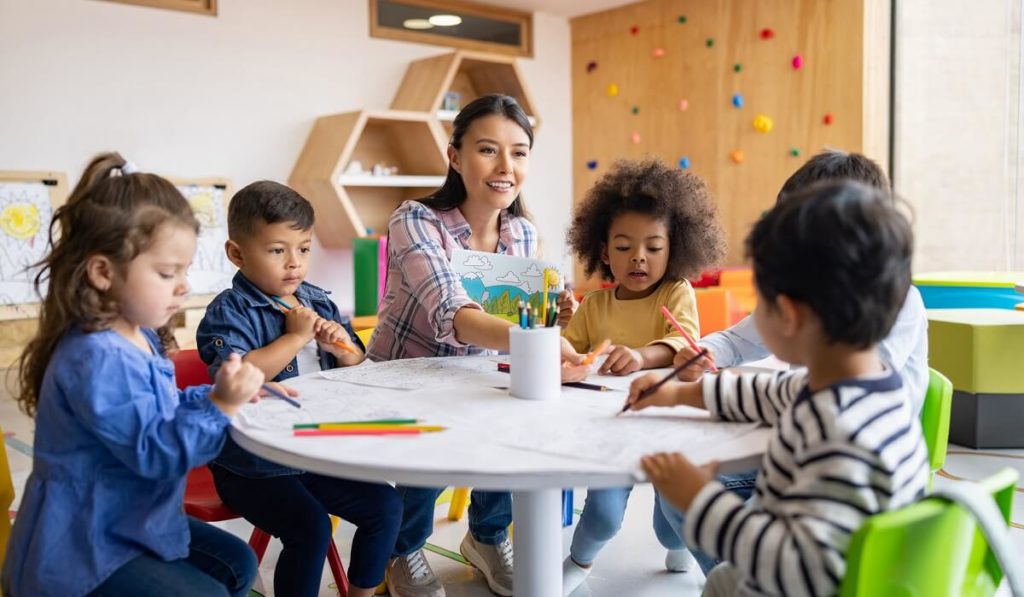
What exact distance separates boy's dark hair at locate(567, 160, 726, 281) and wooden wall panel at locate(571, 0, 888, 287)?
136 inches

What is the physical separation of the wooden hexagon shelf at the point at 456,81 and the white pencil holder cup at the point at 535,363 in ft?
12.5

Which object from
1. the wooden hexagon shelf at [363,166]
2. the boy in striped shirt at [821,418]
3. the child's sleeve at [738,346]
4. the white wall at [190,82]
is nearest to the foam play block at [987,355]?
the child's sleeve at [738,346]

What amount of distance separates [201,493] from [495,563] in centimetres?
72

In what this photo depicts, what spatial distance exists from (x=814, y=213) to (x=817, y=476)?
293 mm

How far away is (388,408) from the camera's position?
4.61ft

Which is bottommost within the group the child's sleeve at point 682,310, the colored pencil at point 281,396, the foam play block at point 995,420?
Answer: the foam play block at point 995,420

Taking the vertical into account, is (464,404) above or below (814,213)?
below

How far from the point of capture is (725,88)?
5.79 meters

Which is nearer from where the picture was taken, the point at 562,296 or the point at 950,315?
the point at 562,296

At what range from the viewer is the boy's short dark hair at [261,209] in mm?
1831

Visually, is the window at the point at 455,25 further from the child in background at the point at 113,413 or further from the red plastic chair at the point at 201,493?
the child in background at the point at 113,413

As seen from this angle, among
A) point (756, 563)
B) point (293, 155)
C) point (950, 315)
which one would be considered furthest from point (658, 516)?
point (293, 155)

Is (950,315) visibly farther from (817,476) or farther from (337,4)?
(337,4)

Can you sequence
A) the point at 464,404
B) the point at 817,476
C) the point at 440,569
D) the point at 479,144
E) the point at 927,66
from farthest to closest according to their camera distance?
the point at 927,66
the point at 440,569
the point at 479,144
the point at 464,404
the point at 817,476
